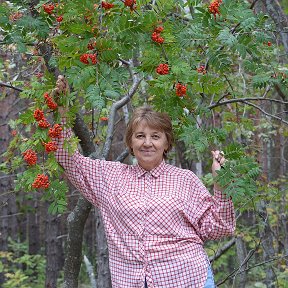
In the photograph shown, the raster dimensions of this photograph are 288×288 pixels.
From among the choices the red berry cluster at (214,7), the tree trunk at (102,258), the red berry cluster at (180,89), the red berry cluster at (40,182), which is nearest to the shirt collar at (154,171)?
the red berry cluster at (180,89)

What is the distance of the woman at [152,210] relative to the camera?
2.82 metres

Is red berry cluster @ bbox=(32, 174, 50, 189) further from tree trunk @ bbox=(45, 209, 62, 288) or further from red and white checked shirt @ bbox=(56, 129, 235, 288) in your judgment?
tree trunk @ bbox=(45, 209, 62, 288)

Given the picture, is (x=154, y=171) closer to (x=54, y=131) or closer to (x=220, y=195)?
(x=220, y=195)

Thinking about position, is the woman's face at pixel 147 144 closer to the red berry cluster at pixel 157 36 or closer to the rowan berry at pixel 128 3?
the red berry cluster at pixel 157 36

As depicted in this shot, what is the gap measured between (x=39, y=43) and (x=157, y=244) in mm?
1564

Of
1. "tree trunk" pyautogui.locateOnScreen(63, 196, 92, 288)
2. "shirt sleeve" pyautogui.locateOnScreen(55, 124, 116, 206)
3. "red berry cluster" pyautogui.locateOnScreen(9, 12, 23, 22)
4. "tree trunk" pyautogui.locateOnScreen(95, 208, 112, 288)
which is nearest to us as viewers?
"shirt sleeve" pyautogui.locateOnScreen(55, 124, 116, 206)

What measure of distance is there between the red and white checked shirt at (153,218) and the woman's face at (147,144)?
7 centimetres

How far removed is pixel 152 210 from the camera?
9.35ft

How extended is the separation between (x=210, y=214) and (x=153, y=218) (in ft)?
1.16

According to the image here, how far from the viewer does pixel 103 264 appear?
5070 millimetres

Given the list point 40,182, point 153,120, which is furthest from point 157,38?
point 40,182

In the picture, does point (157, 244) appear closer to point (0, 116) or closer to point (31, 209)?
point (0, 116)

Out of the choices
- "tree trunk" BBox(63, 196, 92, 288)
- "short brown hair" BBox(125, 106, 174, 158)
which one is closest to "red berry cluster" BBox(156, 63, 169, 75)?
"short brown hair" BBox(125, 106, 174, 158)

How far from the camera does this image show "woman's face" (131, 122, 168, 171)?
2992 mm
